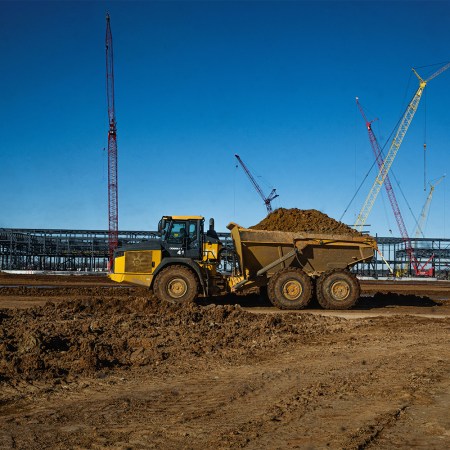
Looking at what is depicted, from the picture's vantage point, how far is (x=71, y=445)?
14.3 ft

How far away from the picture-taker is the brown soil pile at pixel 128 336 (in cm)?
759

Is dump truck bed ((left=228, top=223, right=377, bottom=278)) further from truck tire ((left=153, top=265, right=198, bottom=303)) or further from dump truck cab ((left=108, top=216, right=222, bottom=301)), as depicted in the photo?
truck tire ((left=153, top=265, right=198, bottom=303))

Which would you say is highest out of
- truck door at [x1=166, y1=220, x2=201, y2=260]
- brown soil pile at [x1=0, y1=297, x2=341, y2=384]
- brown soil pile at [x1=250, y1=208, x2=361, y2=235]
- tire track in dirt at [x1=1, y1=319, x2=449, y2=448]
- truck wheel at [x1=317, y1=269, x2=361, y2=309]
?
brown soil pile at [x1=250, y1=208, x2=361, y2=235]

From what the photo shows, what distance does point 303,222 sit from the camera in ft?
66.4

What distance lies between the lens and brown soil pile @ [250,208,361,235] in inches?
769

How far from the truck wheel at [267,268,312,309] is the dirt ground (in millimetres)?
3660

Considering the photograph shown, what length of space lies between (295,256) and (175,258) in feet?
13.6

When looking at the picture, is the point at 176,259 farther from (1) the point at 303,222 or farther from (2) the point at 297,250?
(1) the point at 303,222

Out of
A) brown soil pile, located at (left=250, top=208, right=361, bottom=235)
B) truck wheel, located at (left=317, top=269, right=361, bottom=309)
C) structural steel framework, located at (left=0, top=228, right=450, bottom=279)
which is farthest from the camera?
structural steel framework, located at (left=0, top=228, right=450, bottom=279)

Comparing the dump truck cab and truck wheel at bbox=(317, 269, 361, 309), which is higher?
the dump truck cab

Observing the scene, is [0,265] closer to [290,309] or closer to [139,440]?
[290,309]

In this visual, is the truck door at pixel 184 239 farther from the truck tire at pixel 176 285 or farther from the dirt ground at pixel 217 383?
the dirt ground at pixel 217 383

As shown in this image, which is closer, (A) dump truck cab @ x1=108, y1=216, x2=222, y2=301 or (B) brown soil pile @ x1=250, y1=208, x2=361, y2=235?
(A) dump truck cab @ x1=108, y1=216, x2=222, y2=301

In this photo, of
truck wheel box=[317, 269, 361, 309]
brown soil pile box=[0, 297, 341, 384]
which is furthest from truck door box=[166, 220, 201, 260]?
truck wheel box=[317, 269, 361, 309]
